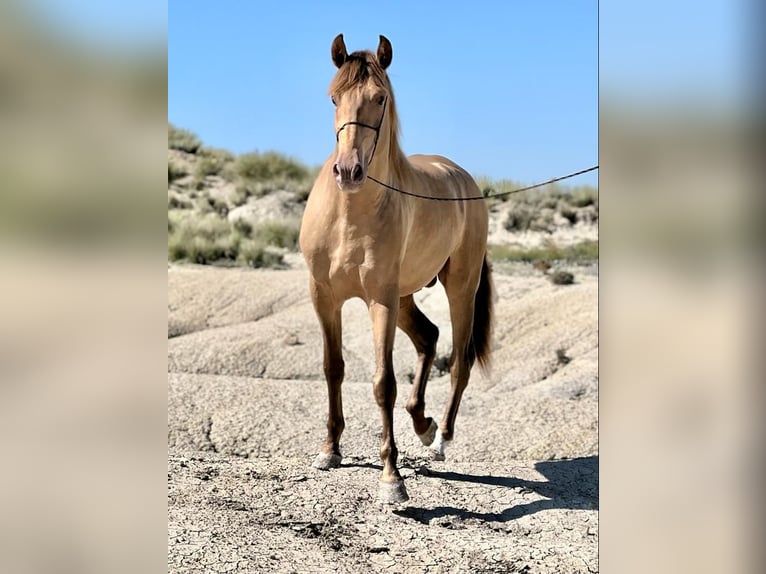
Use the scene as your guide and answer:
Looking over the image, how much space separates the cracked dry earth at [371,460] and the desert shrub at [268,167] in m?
18.9

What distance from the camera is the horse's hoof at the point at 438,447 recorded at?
5559 millimetres

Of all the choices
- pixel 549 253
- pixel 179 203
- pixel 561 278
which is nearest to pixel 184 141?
pixel 179 203

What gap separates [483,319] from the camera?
21.1ft

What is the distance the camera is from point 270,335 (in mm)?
9719

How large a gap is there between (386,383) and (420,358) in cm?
123

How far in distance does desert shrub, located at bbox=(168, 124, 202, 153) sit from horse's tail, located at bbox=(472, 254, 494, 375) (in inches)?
1109

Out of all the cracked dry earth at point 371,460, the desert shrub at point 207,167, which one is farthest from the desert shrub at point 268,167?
the cracked dry earth at point 371,460

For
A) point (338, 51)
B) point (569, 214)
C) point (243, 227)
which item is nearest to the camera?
point (338, 51)

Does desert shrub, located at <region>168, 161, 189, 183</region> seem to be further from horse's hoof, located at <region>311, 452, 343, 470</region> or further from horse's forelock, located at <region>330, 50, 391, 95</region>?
horse's forelock, located at <region>330, 50, 391, 95</region>

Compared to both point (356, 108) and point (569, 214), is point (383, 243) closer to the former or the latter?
point (356, 108)

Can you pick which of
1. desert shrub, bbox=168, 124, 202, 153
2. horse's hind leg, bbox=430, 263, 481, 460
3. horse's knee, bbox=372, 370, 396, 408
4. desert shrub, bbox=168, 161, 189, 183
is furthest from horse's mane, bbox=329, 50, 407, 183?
desert shrub, bbox=168, 124, 202, 153
